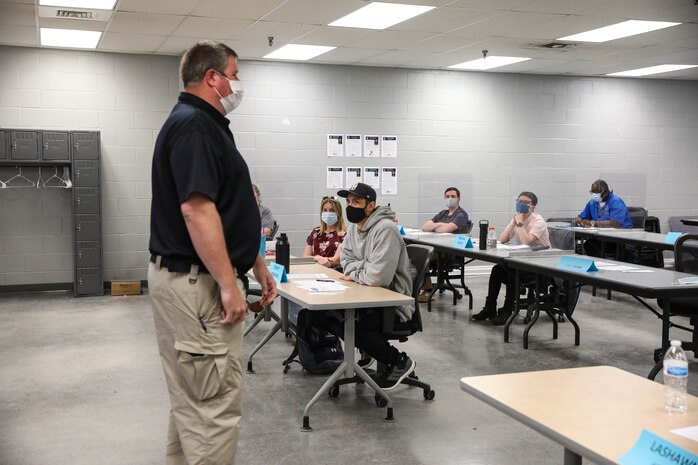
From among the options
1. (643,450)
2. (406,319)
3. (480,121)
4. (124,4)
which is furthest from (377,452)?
(480,121)

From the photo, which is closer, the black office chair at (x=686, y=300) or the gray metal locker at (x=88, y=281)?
the black office chair at (x=686, y=300)

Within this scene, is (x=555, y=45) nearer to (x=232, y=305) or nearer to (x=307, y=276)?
(x=307, y=276)

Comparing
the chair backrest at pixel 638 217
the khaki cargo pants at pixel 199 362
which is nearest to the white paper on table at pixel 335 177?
the chair backrest at pixel 638 217

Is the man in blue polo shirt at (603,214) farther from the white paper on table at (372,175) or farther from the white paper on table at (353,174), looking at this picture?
the white paper on table at (353,174)

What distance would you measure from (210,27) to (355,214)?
321 centimetres

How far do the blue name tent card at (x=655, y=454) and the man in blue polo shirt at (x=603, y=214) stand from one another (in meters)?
7.03

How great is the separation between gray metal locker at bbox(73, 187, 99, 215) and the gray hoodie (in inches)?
174

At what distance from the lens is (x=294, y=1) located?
18.7 feet

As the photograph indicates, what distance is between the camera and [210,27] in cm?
673

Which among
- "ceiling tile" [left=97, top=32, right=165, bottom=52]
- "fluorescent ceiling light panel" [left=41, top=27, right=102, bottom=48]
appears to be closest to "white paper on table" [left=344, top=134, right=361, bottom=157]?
"ceiling tile" [left=97, top=32, right=165, bottom=52]

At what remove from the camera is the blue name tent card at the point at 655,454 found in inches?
58.9

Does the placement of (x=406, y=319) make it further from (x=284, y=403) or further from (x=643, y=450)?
(x=643, y=450)

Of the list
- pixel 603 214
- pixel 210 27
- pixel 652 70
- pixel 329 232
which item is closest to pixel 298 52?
pixel 210 27

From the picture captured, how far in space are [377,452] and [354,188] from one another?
156 centimetres
